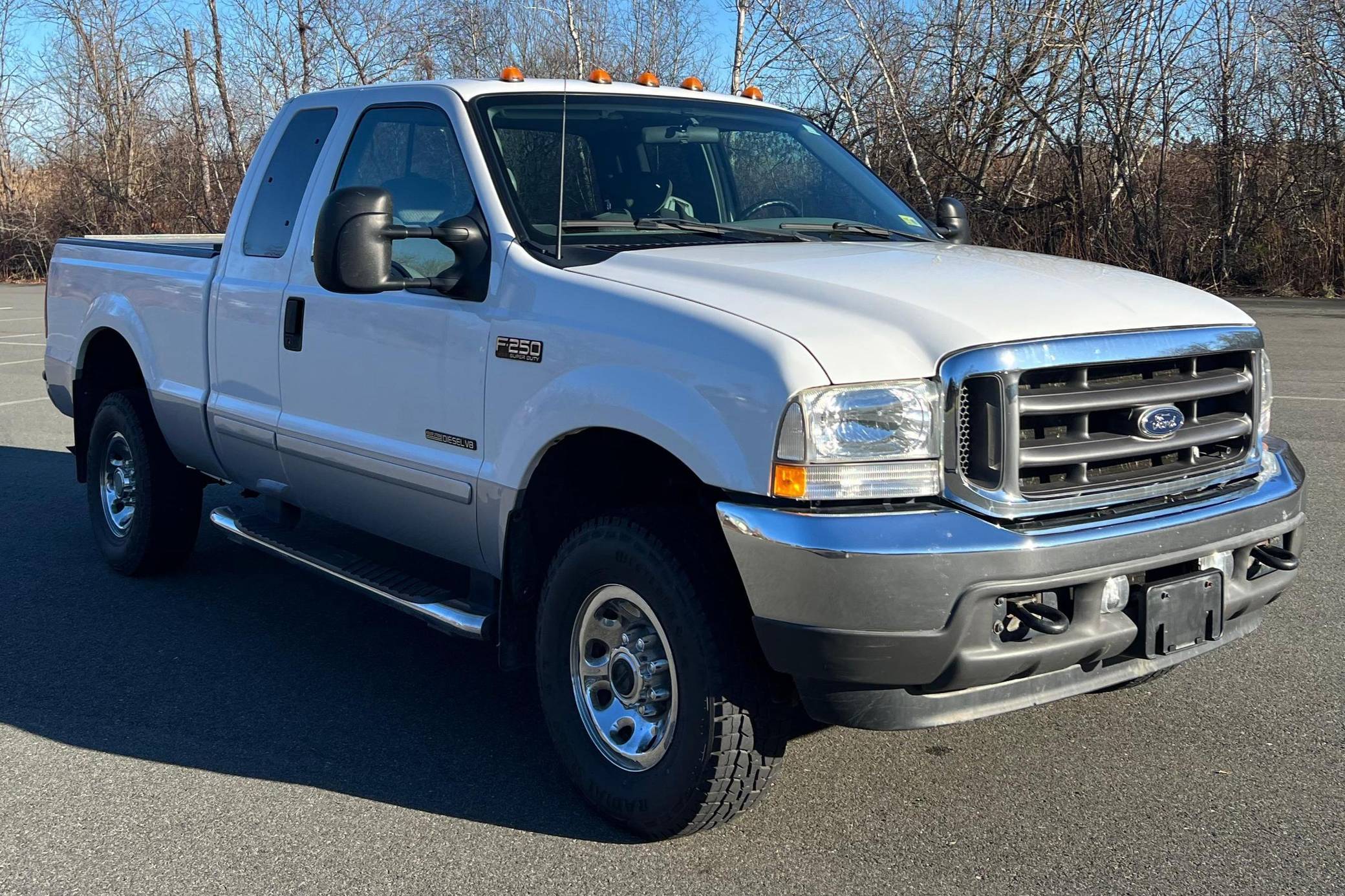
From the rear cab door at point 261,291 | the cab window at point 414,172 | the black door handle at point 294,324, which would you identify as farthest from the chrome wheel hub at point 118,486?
the cab window at point 414,172

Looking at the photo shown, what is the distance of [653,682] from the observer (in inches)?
140

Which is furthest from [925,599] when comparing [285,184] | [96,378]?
[96,378]

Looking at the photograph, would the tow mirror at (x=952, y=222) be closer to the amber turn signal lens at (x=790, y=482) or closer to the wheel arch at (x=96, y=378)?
the amber turn signal lens at (x=790, y=482)

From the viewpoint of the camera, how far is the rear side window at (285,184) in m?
5.05

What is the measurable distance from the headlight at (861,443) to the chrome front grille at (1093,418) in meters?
0.07

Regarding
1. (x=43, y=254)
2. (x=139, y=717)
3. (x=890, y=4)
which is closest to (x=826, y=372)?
(x=139, y=717)

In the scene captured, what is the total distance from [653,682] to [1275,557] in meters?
1.77

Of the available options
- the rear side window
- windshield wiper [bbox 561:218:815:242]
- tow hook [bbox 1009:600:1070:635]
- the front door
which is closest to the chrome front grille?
tow hook [bbox 1009:600:1070:635]

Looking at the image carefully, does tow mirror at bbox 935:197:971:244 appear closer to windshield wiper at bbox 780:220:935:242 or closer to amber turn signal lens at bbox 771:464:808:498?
windshield wiper at bbox 780:220:935:242

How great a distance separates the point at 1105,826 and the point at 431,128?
305 cm

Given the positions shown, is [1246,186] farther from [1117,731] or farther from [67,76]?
[67,76]

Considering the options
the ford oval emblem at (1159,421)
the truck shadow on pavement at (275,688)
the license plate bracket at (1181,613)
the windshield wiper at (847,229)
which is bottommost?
the truck shadow on pavement at (275,688)

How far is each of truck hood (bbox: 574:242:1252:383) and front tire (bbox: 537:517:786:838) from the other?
65 cm

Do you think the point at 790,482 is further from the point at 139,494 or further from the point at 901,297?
the point at 139,494
